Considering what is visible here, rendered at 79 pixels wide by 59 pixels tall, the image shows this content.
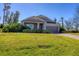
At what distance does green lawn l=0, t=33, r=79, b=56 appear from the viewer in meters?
5.84

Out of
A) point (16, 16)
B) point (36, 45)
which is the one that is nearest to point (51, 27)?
point (36, 45)

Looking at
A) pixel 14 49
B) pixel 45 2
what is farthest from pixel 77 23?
pixel 14 49

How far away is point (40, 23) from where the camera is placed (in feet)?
19.4

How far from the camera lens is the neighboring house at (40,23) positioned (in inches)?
233

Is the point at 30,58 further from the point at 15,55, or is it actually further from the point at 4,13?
the point at 4,13

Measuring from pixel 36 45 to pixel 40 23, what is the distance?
311 millimetres

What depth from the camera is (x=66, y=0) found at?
19.1 feet

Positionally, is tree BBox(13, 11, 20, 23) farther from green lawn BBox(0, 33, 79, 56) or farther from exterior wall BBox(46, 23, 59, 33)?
exterior wall BBox(46, 23, 59, 33)

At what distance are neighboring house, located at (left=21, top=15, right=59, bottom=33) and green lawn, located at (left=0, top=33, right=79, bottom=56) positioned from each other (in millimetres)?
100

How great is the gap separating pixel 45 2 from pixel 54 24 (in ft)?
1.10

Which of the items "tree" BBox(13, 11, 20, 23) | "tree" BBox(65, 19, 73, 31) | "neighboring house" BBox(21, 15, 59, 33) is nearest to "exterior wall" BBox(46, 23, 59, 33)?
"neighboring house" BBox(21, 15, 59, 33)

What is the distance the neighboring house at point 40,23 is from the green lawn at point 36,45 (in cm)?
10

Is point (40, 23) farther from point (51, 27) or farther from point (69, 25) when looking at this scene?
point (69, 25)

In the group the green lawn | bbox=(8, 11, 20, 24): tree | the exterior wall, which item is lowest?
the green lawn
